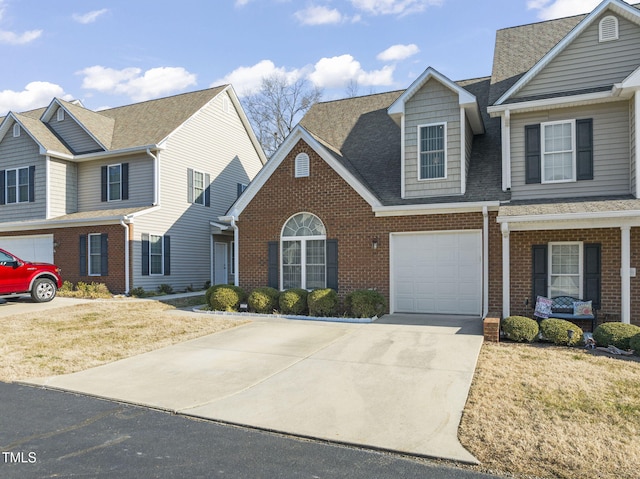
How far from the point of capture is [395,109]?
12797 millimetres

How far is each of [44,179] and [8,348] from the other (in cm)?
1217

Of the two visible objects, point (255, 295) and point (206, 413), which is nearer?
point (206, 413)

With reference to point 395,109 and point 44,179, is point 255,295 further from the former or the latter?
point 44,179

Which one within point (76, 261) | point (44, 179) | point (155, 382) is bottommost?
point (155, 382)

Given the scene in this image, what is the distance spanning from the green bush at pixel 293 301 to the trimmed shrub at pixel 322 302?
0.32 metres

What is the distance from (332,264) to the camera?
43.3 feet

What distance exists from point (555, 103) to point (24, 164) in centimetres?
1993

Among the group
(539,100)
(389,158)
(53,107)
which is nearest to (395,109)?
(389,158)

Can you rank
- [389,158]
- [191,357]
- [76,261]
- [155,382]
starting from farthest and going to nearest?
[76,261] → [389,158] → [191,357] → [155,382]

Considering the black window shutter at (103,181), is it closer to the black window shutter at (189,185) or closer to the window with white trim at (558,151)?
the black window shutter at (189,185)

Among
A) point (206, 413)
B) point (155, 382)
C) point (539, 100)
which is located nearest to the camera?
point (206, 413)

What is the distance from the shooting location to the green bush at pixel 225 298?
13.3 metres

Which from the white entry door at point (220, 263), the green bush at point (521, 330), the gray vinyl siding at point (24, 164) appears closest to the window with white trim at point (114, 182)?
the gray vinyl siding at point (24, 164)

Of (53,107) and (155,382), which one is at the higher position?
(53,107)
